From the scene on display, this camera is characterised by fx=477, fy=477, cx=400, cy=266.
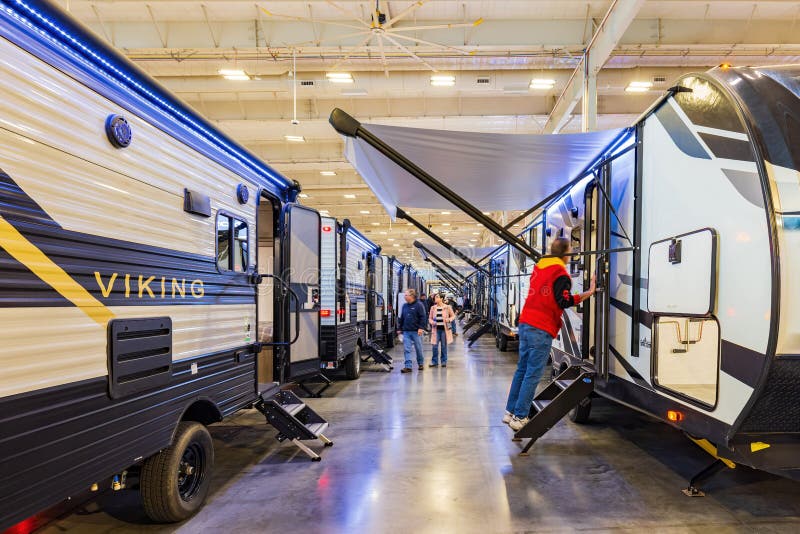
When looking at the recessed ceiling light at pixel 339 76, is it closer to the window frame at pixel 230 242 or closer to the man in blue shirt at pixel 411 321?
the man in blue shirt at pixel 411 321

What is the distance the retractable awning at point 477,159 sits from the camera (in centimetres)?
434

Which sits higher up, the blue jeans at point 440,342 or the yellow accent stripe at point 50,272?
the yellow accent stripe at point 50,272

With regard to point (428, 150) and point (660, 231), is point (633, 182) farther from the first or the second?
point (428, 150)

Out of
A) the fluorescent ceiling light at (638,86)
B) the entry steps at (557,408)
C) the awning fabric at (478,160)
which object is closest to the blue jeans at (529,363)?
the entry steps at (557,408)

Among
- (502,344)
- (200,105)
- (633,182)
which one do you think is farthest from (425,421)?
(200,105)

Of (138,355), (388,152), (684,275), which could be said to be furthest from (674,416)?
(138,355)

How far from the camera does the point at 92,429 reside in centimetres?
238

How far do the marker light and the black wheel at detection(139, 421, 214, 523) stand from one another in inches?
129

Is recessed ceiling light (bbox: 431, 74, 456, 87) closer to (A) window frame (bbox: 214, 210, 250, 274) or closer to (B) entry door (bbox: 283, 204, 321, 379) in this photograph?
(B) entry door (bbox: 283, 204, 321, 379)

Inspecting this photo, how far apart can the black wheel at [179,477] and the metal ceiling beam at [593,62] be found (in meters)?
7.28

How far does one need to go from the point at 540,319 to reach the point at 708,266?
1.77 metres

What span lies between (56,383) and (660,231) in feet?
12.4

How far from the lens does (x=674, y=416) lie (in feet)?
10.6

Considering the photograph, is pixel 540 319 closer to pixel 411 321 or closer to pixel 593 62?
pixel 411 321
